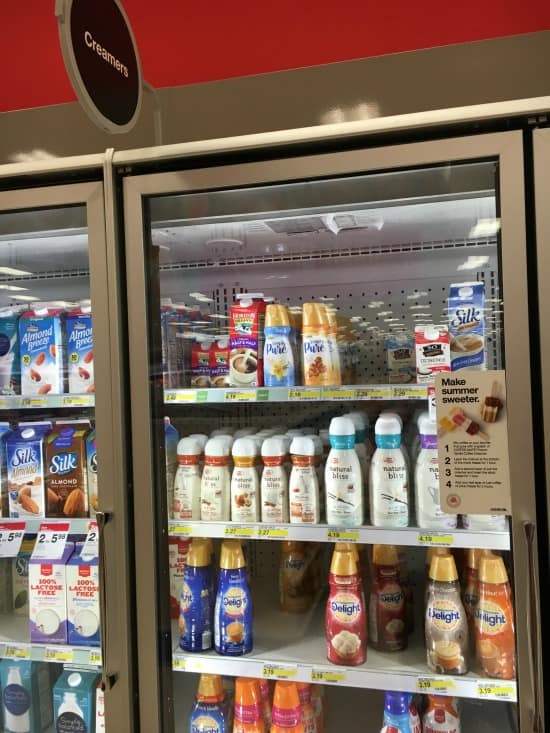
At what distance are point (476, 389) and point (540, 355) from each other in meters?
0.16

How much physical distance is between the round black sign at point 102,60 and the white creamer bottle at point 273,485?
37.1 inches

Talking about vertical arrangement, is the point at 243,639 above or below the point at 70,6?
below

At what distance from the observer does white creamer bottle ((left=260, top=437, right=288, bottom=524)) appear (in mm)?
1717

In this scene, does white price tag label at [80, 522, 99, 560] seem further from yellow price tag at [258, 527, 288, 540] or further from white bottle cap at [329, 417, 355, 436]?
white bottle cap at [329, 417, 355, 436]

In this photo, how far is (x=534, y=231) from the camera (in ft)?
4.56

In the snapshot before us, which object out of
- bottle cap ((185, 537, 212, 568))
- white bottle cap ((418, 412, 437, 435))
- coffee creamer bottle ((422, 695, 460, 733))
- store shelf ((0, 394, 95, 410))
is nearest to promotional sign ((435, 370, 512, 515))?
white bottle cap ((418, 412, 437, 435))

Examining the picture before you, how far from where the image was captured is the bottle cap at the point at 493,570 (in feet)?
4.98

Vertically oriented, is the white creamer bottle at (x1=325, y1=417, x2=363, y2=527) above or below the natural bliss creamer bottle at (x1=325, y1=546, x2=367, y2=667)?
above

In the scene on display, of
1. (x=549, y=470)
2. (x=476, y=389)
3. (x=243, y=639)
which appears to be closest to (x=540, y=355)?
(x=476, y=389)

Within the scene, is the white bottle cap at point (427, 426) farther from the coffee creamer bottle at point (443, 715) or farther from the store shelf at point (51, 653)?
the store shelf at point (51, 653)

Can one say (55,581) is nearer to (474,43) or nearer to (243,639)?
(243,639)

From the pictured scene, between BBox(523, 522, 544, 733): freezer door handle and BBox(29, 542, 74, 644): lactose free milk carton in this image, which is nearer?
BBox(523, 522, 544, 733): freezer door handle

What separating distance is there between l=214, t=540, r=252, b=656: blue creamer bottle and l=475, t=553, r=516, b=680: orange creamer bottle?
62 cm

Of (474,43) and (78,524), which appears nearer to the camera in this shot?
(78,524)
